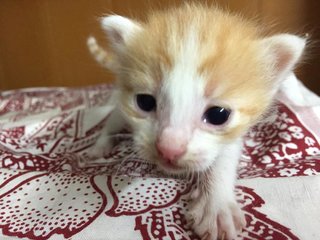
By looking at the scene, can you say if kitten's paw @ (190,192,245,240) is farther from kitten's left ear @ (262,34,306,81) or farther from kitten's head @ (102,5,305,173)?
kitten's left ear @ (262,34,306,81)

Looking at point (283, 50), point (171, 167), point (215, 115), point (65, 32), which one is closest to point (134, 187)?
point (171, 167)

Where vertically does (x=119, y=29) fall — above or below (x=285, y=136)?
above

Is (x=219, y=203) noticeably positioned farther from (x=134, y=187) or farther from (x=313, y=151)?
(x=313, y=151)

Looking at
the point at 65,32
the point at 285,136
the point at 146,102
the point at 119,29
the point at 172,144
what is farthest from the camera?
the point at 65,32

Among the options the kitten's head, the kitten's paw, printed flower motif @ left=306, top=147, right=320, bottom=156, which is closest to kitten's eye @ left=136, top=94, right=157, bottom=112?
the kitten's head

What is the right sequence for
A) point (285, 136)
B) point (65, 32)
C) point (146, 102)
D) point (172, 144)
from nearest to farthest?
point (172, 144) < point (146, 102) < point (285, 136) < point (65, 32)

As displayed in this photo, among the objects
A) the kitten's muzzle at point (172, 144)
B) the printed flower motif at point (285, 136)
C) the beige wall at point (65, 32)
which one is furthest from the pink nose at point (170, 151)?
the beige wall at point (65, 32)

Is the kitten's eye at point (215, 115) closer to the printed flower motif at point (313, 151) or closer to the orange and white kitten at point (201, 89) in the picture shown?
the orange and white kitten at point (201, 89)
